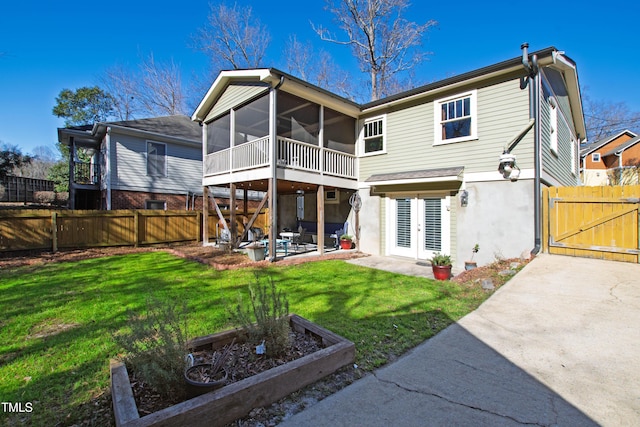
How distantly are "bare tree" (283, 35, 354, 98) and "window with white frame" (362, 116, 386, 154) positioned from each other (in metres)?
12.6

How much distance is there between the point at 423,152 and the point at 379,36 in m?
14.0

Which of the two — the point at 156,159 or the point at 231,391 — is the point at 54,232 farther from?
the point at 231,391

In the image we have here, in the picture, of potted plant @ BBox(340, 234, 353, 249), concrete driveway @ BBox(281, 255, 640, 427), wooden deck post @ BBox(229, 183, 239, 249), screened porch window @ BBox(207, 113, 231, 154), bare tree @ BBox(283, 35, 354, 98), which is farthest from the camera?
bare tree @ BBox(283, 35, 354, 98)

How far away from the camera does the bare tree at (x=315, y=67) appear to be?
22688 mm

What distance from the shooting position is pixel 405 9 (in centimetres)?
1878

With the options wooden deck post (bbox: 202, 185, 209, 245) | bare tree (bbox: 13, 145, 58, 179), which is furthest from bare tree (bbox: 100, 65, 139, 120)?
bare tree (bbox: 13, 145, 58, 179)

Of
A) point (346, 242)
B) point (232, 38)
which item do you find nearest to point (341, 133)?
point (346, 242)

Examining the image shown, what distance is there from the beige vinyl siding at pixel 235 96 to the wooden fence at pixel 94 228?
15.2ft

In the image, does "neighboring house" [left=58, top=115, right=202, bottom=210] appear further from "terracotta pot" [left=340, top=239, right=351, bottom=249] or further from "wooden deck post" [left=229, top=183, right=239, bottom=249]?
"terracotta pot" [left=340, top=239, right=351, bottom=249]

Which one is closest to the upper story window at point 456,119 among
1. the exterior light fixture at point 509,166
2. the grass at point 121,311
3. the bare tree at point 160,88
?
the exterior light fixture at point 509,166

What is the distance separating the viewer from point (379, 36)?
1981cm

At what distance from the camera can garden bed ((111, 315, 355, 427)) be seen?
1982 mm

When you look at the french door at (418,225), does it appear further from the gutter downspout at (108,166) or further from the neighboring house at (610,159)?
the neighboring house at (610,159)

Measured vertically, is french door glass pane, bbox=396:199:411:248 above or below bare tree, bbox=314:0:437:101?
below
